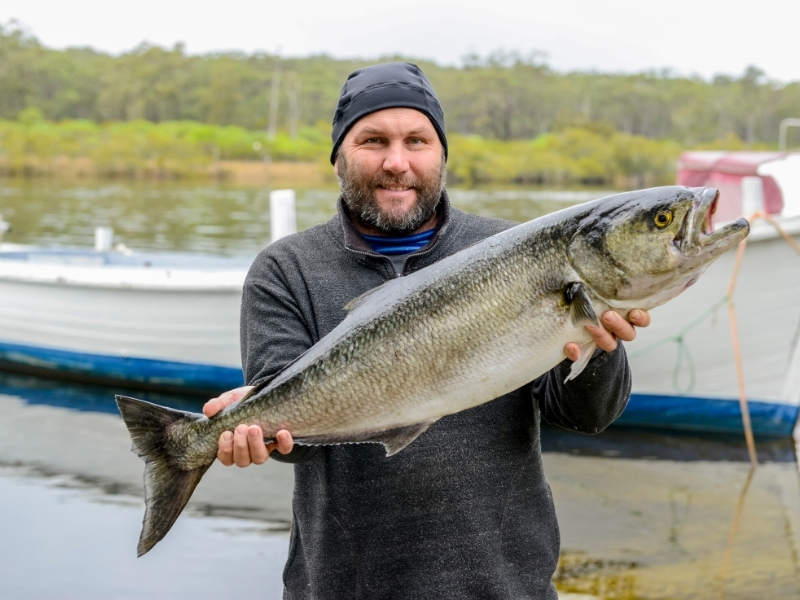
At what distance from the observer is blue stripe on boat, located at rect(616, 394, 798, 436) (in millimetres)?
9109

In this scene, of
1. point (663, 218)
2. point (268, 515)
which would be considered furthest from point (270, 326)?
point (268, 515)

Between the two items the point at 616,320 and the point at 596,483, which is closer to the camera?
the point at 616,320

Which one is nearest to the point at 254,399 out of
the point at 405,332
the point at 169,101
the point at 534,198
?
the point at 405,332

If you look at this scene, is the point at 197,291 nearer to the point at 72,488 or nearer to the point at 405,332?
the point at 72,488

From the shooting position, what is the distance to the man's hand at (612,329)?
2.36 m

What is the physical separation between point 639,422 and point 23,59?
114 meters

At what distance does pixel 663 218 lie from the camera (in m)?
2.34

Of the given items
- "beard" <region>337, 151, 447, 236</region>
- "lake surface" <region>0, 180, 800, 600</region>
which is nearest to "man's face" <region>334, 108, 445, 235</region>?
"beard" <region>337, 151, 447, 236</region>

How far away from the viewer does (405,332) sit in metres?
2.48

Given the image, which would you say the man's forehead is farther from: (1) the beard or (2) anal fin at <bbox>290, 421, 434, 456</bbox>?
(2) anal fin at <bbox>290, 421, 434, 456</bbox>

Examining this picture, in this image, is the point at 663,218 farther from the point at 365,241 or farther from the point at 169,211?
the point at 169,211

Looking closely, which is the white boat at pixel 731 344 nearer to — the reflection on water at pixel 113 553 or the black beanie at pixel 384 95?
the reflection on water at pixel 113 553

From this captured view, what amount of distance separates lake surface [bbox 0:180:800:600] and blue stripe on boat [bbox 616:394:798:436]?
0.15 meters

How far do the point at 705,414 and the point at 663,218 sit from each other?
760 cm
